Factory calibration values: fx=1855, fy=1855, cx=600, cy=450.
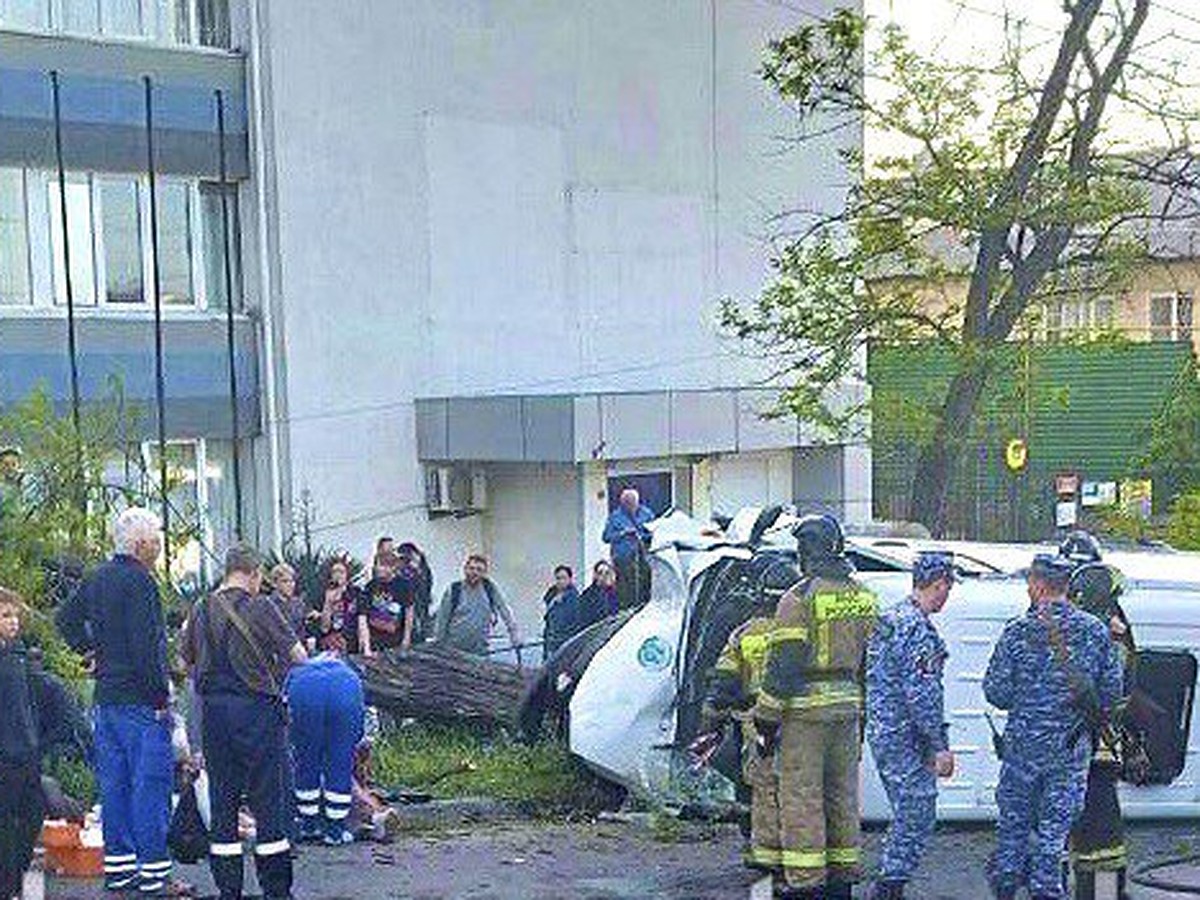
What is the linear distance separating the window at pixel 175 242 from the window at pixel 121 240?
0.83ft

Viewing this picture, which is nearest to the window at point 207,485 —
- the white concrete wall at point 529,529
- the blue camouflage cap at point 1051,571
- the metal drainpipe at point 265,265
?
the metal drainpipe at point 265,265

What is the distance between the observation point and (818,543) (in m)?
8.23

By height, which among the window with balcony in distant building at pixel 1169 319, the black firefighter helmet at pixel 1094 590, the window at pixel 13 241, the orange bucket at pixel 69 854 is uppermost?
the window at pixel 13 241

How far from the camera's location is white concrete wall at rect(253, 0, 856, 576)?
2003cm

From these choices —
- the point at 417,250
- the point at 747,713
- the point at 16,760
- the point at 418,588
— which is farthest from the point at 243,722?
the point at 417,250

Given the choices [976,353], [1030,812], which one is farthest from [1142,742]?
[976,353]

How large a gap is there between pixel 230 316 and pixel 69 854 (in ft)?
36.2

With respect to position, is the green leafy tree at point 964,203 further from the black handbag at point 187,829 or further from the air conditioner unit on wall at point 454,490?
the black handbag at point 187,829

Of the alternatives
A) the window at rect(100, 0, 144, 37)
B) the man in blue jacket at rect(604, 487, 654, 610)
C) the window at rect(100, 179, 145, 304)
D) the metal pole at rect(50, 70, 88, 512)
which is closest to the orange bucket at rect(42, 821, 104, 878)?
the man in blue jacket at rect(604, 487, 654, 610)

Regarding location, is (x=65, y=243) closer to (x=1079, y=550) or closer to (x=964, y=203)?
(x=964, y=203)

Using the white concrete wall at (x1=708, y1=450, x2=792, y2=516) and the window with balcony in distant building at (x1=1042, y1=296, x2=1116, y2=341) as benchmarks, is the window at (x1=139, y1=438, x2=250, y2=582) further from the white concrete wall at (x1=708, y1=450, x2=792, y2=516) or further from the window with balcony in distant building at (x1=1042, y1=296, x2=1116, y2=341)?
the window with balcony in distant building at (x1=1042, y1=296, x2=1116, y2=341)

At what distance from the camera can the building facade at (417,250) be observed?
18953 mm

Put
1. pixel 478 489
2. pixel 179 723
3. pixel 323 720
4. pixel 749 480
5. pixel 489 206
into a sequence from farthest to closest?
1. pixel 749 480
2. pixel 478 489
3. pixel 489 206
4. pixel 323 720
5. pixel 179 723

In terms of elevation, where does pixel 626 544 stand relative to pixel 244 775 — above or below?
above
